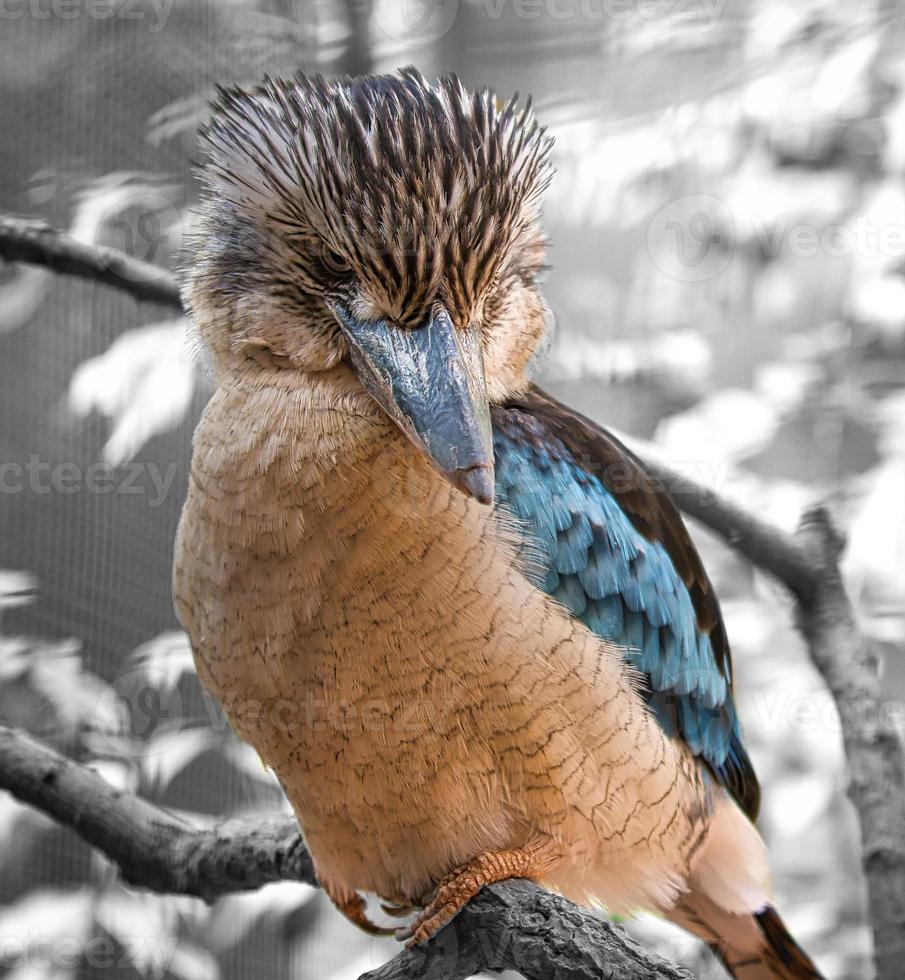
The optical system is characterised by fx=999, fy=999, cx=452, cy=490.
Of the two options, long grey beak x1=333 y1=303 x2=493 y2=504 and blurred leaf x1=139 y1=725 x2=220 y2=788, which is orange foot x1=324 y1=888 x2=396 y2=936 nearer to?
blurred leaf x1=139 y1=725 x2=220 y2=788

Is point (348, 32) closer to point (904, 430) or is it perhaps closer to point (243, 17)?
point (243, 17)

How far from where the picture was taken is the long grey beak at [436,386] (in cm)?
63

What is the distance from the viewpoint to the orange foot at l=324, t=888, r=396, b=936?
3.15 feet

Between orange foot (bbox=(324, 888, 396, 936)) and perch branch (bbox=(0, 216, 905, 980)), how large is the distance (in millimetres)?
512

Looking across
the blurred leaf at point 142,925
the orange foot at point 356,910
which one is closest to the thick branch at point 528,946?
the orange foot at point 356,910

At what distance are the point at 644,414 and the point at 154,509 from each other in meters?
0.57

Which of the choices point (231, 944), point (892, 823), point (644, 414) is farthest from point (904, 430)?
point (231, 944)

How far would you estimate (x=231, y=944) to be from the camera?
1154 mm

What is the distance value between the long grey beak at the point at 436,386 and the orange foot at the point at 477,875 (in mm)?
330

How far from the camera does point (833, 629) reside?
3.62 feet

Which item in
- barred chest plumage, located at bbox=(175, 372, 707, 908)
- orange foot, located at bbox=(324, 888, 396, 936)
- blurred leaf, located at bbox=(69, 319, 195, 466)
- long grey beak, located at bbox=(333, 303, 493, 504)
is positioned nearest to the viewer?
long grey beak, located at bbox=(333, 303, 493, 504)

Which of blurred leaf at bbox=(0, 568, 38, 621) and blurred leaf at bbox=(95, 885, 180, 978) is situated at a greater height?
blurred leaf at bbox=(0, 568, 38, 621)

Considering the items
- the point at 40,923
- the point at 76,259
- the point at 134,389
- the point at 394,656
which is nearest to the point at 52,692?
the point at 40,923

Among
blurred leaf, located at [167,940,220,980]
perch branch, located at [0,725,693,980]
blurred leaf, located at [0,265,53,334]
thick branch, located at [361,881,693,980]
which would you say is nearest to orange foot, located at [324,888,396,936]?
perch branch, located at [0,725,693,980]
